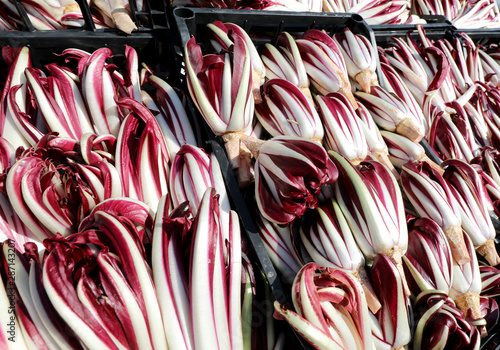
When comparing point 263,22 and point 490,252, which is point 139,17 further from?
point 490,252

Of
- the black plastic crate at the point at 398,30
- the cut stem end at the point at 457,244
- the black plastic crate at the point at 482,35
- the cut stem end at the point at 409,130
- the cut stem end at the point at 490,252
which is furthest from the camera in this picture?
the black plastic crate at the point at 482,35

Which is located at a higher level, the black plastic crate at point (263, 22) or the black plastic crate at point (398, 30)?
the black plastic crate at point (263, 22)

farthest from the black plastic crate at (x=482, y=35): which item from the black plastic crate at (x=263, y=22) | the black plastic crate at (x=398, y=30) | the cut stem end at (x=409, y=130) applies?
the cut stem end at (x=409, y=130)

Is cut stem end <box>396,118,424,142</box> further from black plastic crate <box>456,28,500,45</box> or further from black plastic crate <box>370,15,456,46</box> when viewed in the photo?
black plastic crate <box>456,28,500,45</box>

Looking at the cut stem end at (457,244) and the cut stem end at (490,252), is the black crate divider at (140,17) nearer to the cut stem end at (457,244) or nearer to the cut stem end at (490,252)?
the cut stem end at (457,244)

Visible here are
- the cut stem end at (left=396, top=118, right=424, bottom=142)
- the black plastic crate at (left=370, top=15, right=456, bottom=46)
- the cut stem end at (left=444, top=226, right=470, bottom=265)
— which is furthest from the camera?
the black plastic crate at (left=370, top=15, right=456, bottom=46)

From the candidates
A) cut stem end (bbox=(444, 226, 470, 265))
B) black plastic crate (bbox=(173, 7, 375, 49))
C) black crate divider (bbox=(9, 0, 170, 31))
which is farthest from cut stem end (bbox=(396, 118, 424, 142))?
black crate divider (bbox=(9, 0, 170, 31))

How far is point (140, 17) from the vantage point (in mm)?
1825

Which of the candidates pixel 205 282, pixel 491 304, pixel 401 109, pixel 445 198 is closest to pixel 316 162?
pixel 205 282

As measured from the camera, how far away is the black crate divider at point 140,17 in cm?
154

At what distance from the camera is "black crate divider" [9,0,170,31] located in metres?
1.54

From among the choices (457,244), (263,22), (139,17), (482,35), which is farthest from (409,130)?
(482,35)

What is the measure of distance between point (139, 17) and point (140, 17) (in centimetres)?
1

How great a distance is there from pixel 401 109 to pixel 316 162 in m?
0.84
